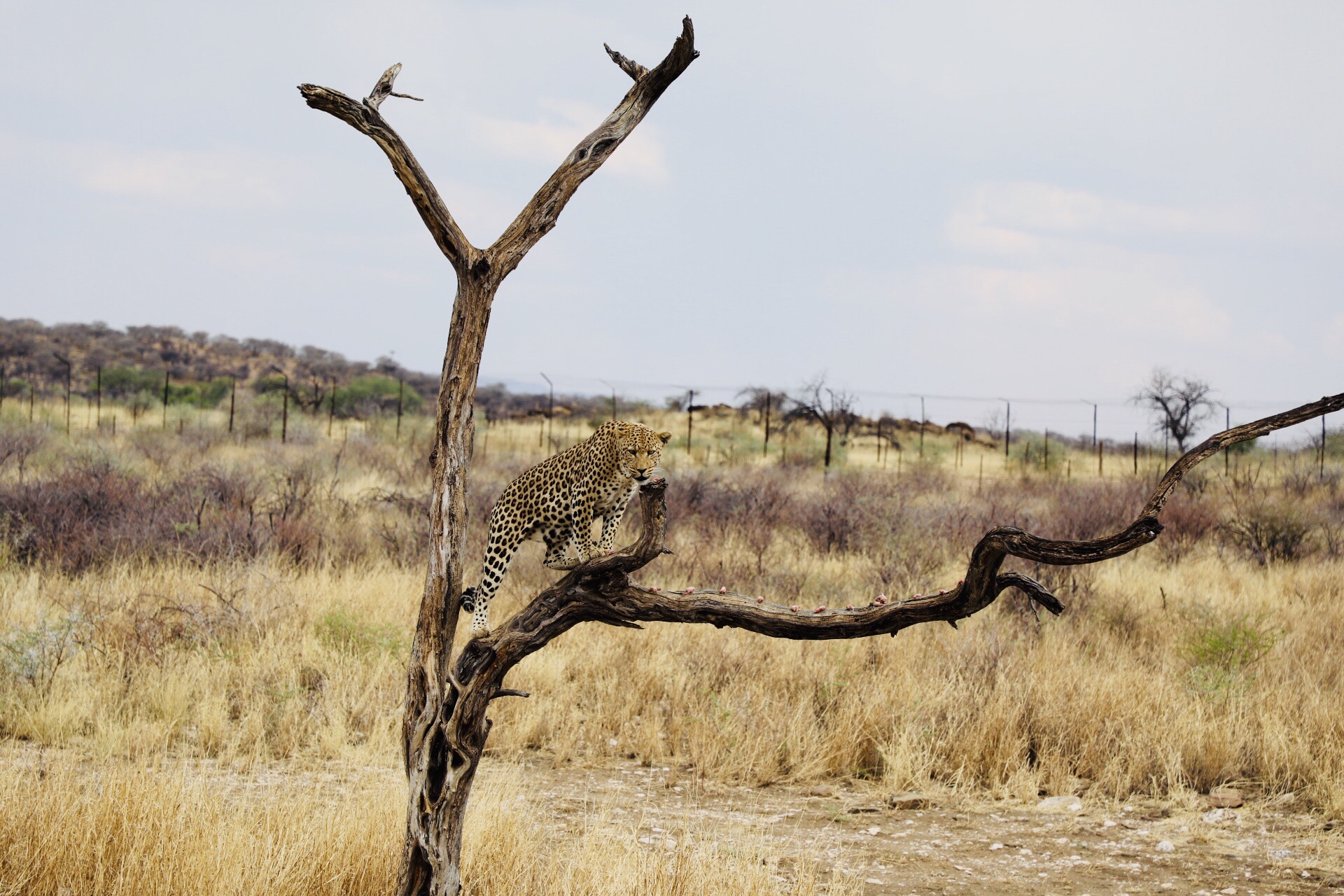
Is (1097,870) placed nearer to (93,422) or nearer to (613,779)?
(613,779)

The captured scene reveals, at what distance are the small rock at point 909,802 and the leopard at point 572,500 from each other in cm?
398

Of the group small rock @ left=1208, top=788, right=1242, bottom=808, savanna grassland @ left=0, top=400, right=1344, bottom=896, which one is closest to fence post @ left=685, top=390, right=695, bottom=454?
savanna grassland @ left=0, top=400, right=1344, bottom=896

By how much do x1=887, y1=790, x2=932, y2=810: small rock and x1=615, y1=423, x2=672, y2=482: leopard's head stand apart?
14.8 ft

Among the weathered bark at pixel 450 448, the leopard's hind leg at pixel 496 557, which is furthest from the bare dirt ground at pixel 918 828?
the leopard's hind leg at pixel 496 557

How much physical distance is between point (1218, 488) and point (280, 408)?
84.9 feet

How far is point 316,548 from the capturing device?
12352mm

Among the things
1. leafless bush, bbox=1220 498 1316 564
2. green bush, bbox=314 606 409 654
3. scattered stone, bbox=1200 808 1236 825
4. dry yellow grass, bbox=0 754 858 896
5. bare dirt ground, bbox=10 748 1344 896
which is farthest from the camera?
leafless bush, bbox=1220 498 1316 564

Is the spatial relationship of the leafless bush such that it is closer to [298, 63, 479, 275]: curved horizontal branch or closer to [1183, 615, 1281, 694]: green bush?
[1183, 615, 1281, 694]: green bush

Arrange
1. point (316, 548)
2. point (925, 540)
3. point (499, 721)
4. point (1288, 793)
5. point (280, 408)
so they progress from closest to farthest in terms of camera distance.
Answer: point (1288, 793)
point (499, 721)
point (316, 548)
point (925, 540)
point (280, 408)

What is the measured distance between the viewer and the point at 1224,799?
7285mm

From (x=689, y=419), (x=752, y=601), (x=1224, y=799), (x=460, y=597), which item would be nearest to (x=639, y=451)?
(x=752, y=601)

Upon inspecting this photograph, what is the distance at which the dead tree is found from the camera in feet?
12.1

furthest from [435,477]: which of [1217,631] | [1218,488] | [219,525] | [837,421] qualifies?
[837,421]

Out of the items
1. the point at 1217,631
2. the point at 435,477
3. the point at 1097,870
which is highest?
the point at 435,477
